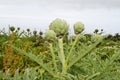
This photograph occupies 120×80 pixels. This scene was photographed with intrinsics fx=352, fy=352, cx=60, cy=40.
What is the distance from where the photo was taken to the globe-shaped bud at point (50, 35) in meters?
1.34

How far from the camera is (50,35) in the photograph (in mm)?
1350

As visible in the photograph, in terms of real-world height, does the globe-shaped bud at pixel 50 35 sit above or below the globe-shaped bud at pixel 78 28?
below

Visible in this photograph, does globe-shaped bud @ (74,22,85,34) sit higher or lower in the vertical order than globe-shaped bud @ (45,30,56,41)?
higher

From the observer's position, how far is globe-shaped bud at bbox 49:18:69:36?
1.31 metres

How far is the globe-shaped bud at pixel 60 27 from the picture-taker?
1309 millimetres

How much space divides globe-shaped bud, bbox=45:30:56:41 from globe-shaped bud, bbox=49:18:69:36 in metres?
0.01

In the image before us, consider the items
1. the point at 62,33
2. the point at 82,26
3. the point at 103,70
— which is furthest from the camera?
the point at 103,70

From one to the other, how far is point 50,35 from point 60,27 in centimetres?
7

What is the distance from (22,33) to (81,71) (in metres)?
5.99

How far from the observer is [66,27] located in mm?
1319

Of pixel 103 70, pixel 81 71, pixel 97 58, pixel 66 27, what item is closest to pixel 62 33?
pixel 66 27

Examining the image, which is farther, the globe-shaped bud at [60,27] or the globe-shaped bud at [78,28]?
the globe-shaped bud at [78,28]

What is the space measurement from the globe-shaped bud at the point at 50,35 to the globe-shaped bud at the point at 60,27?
14 mm

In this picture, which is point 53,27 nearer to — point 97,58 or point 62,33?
point 62,33
